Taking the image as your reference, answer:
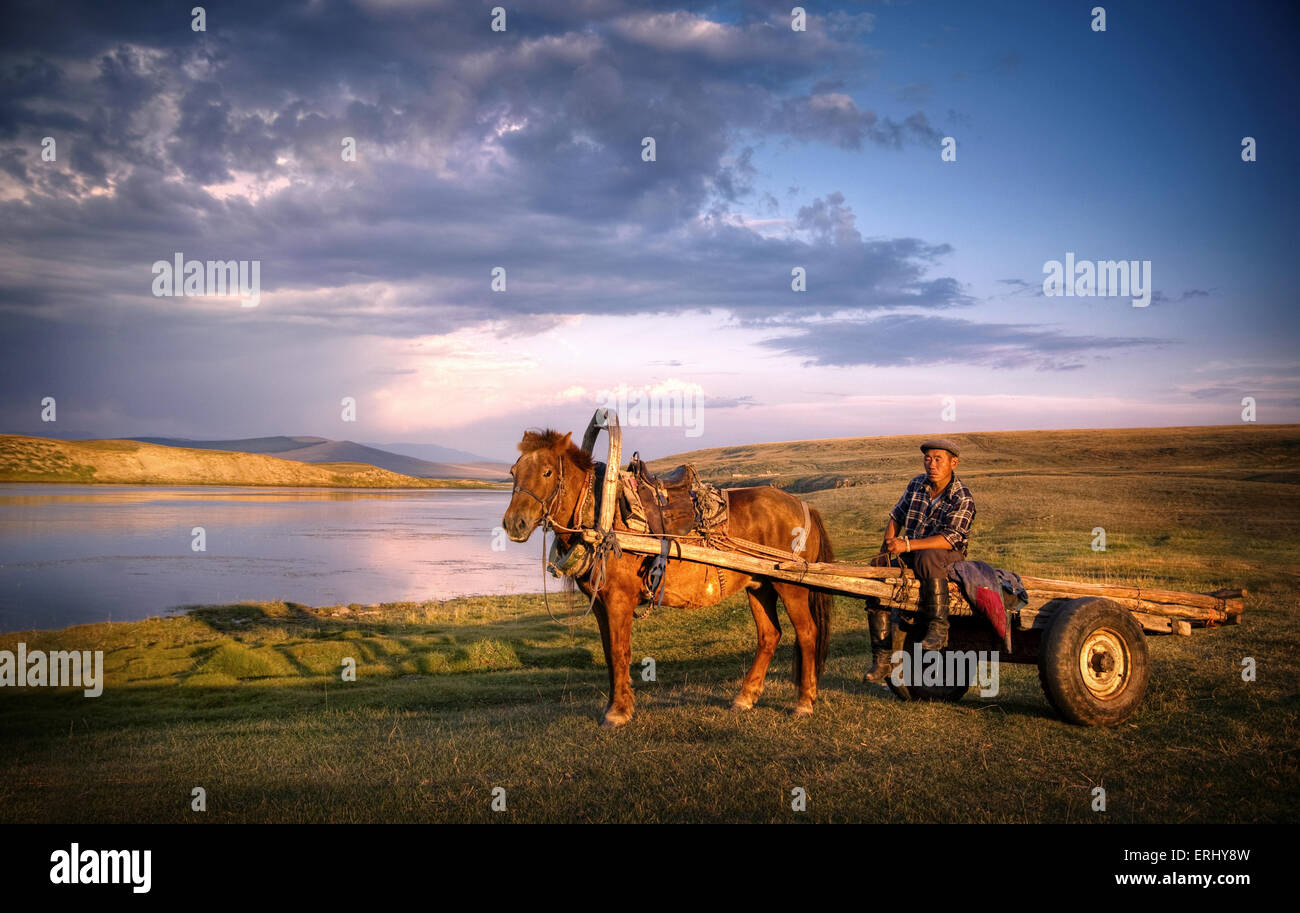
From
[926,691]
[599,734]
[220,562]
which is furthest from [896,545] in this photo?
[220,562]

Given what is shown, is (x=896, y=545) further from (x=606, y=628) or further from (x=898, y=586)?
(x=606, y=628)

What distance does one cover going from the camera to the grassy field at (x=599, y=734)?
532 centimetres

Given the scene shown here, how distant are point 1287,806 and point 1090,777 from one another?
1.18 meters

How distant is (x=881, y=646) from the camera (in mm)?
7895

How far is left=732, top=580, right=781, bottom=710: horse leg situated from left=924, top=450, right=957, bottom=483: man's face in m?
2.11

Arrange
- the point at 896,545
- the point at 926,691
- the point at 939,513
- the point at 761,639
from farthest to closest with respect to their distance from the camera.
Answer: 1. the point at 761,639
2. the point at 926,691
3. the point at 939,513
4. the point at 896,545

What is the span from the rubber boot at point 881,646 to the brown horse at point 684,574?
1.93 feet

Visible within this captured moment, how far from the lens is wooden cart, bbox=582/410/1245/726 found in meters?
6.94

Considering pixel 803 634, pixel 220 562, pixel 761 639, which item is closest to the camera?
pixel 803 634

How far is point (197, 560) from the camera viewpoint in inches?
1294

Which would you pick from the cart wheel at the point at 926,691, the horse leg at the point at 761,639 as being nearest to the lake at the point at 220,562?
the horse leg at the point at 761,639

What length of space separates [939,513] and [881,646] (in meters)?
1.54

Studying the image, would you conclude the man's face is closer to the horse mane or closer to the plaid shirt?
the plaid shirt

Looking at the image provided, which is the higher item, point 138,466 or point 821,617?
point 138,466
